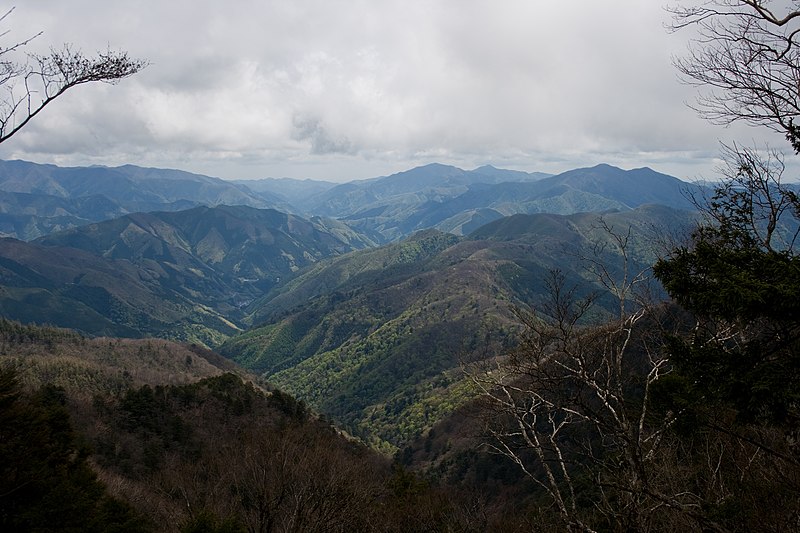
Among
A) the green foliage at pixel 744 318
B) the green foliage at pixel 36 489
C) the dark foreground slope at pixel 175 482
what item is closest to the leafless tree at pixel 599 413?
the green foliage at pixel 744 318

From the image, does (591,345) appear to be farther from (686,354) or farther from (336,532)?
(336,532)

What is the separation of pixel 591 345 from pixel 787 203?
16.4 ft

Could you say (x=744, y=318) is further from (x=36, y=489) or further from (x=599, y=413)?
(x=36, y=489)

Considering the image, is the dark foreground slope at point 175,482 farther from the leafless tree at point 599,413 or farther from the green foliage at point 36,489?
the leafless tree at point 599,413

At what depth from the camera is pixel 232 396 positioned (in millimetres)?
77812

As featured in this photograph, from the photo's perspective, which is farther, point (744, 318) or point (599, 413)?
point (599, 413)

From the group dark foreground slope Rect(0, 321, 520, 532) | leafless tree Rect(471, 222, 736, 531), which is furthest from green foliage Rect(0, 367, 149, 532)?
leafless tree Rect(471, 222, 736, 531)

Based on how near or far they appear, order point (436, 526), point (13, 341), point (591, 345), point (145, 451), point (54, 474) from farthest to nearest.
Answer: point (13, 341) → point (145, 451) → point (436, 526) → point (54, 474) → point (591, 345)

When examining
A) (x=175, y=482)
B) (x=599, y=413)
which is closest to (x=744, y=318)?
(x=599, y=413)

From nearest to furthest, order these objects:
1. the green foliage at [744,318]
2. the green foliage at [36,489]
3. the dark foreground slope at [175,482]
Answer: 1. the green foliage at [744,318]
2. the green foliage at [36,489]
3. the dark foreground slope at [175,482]

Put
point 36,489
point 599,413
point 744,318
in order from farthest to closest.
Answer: point 36,489
point 599,413
point 744,318

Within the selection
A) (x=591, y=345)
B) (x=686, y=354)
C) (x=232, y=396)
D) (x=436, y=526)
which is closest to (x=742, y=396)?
(x=686, y=354)

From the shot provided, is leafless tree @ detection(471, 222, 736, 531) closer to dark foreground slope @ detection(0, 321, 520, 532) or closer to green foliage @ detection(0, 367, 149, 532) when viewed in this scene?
dark foreground slope @ detection(0, 321, 520, 532)

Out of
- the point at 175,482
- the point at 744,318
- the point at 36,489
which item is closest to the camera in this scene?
the point at 744,318
